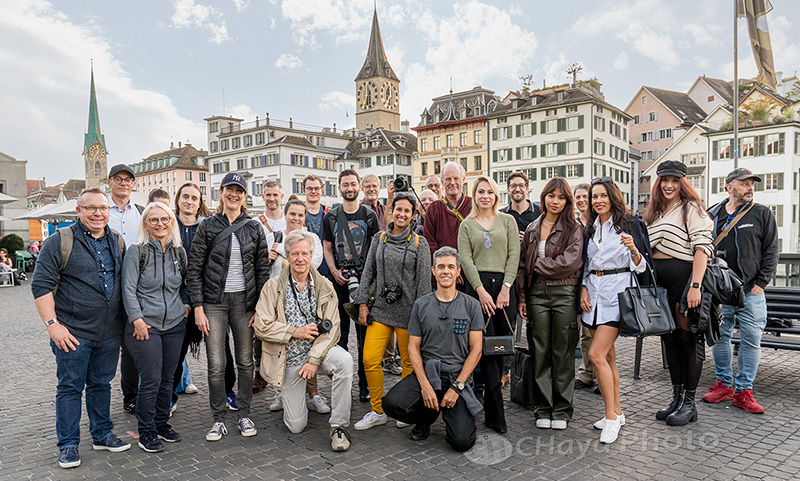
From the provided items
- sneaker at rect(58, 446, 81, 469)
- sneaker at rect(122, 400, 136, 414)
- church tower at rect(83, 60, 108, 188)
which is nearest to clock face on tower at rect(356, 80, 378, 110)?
church tower at rect(83, 60, 108, 188)

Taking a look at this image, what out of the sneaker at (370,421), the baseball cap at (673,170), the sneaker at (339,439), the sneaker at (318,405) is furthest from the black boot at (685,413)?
the sneaker at (318,405)

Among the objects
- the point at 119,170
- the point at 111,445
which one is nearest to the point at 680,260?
the point at 111,445

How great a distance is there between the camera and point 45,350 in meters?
9.19

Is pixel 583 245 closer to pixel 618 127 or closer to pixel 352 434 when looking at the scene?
pixel 352 434

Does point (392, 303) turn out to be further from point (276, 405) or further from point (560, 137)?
point (560, 137)

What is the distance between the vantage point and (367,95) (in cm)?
9256

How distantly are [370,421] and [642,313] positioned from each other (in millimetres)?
2636

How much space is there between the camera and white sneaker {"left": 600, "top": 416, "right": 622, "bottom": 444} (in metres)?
4.71

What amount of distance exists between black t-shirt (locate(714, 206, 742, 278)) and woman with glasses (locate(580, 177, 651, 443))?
58.2 inches

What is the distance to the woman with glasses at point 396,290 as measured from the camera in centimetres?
524

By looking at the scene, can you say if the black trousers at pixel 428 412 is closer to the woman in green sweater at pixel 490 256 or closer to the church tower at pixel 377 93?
the woman in green sweater at pixel 490 256

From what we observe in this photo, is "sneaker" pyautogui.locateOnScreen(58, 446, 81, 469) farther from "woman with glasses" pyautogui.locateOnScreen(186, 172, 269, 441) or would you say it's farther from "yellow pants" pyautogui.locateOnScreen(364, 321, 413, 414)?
"yellow pants" pyautogui.locateOnScreen(364, 321, 413, 414)

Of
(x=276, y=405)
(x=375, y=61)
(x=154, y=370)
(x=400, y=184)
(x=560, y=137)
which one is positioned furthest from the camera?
(x=375, y=61)

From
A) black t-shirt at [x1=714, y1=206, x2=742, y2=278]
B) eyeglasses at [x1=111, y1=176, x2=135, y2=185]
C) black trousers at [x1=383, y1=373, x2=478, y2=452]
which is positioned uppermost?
eyeglasses at [x1=111, y1=176, x2=135, y2=185]
